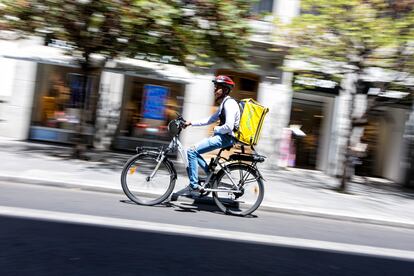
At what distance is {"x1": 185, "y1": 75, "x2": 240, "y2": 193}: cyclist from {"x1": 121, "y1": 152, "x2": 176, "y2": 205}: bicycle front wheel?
33cm

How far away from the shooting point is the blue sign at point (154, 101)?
49.5 ft

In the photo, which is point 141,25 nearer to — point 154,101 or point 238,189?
point 238,189

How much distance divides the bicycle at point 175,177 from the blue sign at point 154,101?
7937 mm

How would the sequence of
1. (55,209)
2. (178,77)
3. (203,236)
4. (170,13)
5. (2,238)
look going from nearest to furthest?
1. (2,238)
2. (203,236)
3. (55,209)
4. (170,13)
5. (178,77)

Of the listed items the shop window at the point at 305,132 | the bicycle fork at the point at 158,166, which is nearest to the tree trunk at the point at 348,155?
the shop window at the point at 305,132

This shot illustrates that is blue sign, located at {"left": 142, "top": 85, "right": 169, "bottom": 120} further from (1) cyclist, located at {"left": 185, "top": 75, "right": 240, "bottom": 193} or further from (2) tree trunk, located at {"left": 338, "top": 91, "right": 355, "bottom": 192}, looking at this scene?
(1) cyclist, located at {"left": 185, "top": 75, "right": 240, "bottom": 193}

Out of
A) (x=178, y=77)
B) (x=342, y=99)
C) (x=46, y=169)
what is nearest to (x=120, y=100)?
(x=178, y=77)

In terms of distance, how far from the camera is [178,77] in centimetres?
1364

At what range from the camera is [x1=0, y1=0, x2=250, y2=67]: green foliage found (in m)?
9.38

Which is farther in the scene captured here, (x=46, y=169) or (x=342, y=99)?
(x=342, y=99)

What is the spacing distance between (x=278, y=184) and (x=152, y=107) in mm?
5173

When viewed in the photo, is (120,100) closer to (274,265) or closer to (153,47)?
(153,47)

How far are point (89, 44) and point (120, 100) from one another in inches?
178

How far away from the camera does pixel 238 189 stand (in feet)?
24.0
